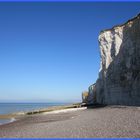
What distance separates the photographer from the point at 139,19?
131 feet

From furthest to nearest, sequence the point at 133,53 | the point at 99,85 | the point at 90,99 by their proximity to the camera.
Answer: the point at 90,99 → the point at 99,85 → the point at 133,53

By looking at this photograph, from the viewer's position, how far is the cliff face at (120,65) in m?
38.6

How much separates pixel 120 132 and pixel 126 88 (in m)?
26.0

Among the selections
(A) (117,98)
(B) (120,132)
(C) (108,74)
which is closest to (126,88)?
(A) (117,98)

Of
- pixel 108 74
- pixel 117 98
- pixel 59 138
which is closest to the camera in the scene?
pixel 59 138

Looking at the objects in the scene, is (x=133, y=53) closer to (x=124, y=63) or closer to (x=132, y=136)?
(x=124, y=63)

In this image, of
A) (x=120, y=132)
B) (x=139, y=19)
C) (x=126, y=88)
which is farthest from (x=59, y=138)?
(x=139, y=19)

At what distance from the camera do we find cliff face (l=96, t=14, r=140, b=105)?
38625 millimetres

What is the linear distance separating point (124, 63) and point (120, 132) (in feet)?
93.2

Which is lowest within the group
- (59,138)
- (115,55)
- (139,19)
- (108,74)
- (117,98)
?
(59,138)

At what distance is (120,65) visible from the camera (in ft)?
143

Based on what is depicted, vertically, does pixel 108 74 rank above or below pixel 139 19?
below

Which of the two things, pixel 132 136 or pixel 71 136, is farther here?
pixel 71 136

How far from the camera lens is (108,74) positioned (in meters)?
47.6
